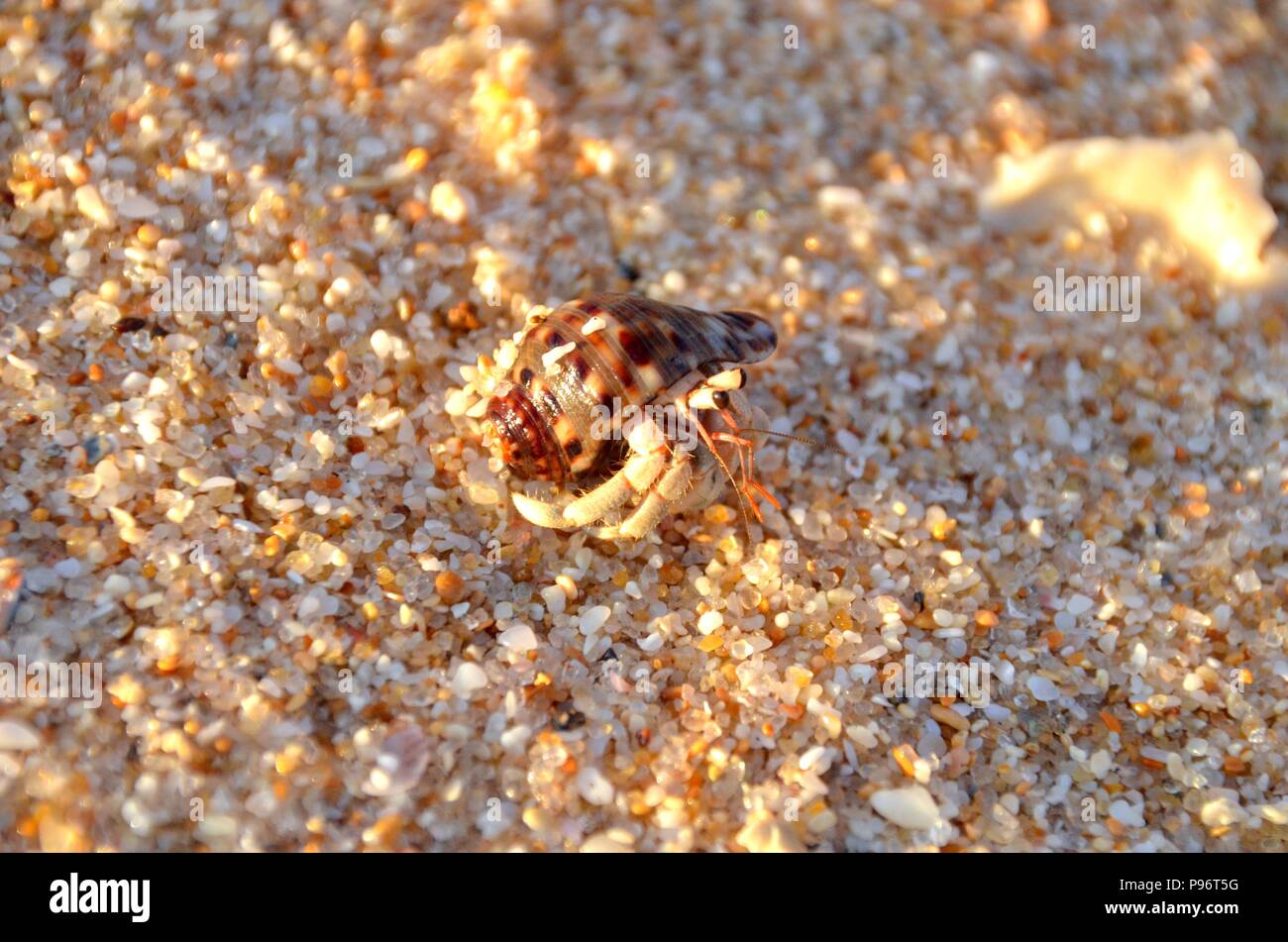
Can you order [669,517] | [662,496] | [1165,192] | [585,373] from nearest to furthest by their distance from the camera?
1. [585,373]
2. [662,496]
3. [669,517]
4. [1165,192]

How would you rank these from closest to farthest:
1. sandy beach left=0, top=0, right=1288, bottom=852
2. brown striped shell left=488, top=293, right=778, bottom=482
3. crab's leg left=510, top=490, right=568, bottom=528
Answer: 1. sandy beach left=0, top=0, right=1288, bottom=852
2. brown striped shell left=488, top=293, right=778, bottom=482
3. crab's leg left=510, top=490, right=568, bottom=528

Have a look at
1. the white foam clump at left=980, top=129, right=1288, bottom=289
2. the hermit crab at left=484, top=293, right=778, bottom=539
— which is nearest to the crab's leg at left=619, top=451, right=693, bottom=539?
the hermit crab at left=484, top=293, right=778, bottom=539

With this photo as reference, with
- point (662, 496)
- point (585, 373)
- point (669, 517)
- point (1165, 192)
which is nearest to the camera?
point (585, 373)

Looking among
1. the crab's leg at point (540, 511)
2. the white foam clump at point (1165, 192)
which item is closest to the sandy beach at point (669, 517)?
the white foam clump at point (1165, 192)

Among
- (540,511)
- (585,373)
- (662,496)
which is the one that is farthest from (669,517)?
(585,373)

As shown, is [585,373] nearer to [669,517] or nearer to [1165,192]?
[669,517]

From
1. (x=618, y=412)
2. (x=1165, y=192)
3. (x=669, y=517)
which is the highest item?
(x=1165, y=192)

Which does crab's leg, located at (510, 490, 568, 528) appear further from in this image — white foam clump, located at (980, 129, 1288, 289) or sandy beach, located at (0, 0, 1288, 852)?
white foam clump, located at (980, 129, 1288, 289)
